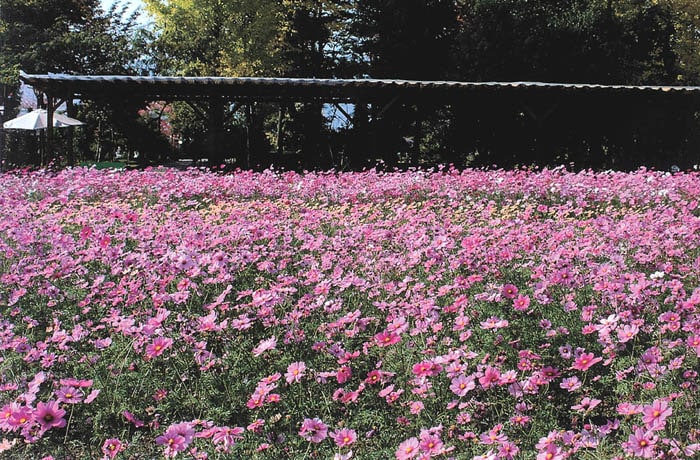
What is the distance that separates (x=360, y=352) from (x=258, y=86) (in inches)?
446

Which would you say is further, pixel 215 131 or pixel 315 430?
pixel 215 131

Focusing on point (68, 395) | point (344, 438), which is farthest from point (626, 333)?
point (68, 395)

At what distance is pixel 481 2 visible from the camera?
20078 millimetres

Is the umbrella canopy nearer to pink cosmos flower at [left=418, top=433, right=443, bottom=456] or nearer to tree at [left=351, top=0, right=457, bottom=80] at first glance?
tree at [left=351, top=0, right=457, bottom=80]

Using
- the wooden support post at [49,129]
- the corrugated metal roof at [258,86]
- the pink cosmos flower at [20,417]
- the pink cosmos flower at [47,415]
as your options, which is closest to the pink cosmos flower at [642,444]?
the pink cosmos flower at [47,415]

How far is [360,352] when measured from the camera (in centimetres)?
312

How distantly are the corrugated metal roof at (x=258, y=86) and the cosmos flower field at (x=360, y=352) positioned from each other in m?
8.75

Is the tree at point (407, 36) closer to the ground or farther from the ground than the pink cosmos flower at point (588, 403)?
farther from the ground

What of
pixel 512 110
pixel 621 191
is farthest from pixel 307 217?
pixel 512 110

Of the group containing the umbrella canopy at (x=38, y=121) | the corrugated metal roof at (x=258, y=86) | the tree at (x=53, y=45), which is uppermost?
the tree at (x=53, y=45)

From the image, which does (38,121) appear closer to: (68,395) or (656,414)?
(68,395)

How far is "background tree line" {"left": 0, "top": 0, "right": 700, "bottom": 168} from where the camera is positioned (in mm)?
16641

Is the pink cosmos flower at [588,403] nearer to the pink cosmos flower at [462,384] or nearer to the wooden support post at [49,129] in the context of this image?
the pink cosmos flower at [462,384]

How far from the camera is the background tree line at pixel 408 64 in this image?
16641 mm
